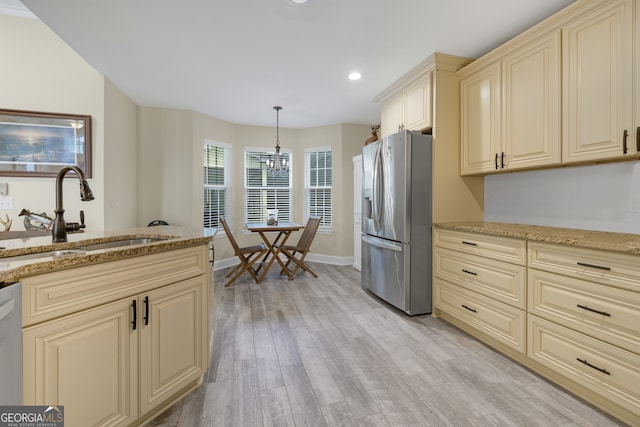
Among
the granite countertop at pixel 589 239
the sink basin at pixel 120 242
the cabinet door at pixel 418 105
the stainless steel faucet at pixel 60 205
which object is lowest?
the sink basin at pixel 120 242

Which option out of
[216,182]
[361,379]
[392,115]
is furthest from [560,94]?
[216,182]

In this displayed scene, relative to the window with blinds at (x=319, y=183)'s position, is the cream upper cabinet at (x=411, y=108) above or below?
above

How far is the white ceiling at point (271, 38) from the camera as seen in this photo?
2096 millimetres

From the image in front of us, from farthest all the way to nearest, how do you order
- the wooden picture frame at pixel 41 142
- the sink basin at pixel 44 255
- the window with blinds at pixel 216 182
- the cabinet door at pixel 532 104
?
the window with blinds at pixel 216 182 < the wooden picture frame at pixel 41 142 < the cabinet door at pixel 532 104 < the sink basin at pixel 44 255

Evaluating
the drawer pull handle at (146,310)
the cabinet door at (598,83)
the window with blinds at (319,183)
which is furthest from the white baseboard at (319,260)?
the cabinet door at (598,83)

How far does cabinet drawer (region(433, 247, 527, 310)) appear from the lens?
1998 mm

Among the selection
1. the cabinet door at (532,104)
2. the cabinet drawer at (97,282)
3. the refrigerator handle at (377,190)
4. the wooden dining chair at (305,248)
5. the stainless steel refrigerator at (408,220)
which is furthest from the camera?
the wooden dining chair at (305,248)

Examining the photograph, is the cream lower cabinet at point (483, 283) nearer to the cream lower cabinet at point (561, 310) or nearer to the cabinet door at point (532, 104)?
the cream lower cabinet at point (561, 310)

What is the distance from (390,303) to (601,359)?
5.58 feet

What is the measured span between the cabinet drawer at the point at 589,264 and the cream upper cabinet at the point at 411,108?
1.60m

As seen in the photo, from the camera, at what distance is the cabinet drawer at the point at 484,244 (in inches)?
78.5

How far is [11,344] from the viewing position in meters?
0.93

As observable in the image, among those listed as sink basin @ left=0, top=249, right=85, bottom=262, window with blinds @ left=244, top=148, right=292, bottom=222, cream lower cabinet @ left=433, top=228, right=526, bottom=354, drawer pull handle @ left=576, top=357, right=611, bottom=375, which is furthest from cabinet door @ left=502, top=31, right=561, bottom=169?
window with blinds @ left=244, top=148, right=292, bottom=222

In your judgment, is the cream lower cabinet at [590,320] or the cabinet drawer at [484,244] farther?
the cabinet drawer at [484,244]
